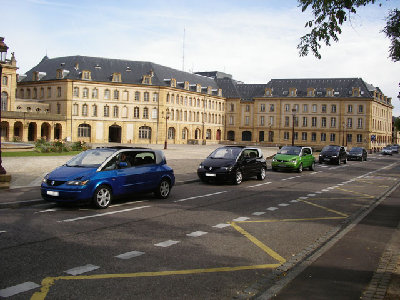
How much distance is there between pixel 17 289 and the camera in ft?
18.4

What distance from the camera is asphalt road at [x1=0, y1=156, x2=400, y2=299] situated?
586cm

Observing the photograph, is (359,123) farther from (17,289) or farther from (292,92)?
(17,289)

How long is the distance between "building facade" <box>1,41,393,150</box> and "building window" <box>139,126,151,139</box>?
0.19m

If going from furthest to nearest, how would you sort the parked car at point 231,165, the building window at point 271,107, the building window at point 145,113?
the building window at point 271,107, the building window at point 145,113, the parked car at point 231,165

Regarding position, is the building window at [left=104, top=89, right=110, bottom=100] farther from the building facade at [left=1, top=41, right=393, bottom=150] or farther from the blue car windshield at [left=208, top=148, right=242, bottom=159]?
the blue car windshield at [left=208, top=148, right=242, bottom=159]

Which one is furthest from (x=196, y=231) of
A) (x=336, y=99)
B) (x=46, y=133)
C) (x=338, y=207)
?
(x=336, y=99)

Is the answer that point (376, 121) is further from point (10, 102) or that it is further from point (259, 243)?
point (259, 243)

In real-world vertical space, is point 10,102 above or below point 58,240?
above

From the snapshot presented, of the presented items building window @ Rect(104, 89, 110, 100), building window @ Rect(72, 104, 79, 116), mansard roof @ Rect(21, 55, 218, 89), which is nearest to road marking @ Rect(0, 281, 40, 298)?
building window @ Rect(72, 104, 79, 116)

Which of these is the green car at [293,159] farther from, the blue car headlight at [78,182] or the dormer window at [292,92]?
the dormer window at [292,92]

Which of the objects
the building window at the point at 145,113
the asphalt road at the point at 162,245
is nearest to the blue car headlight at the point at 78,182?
the asphalt road at the point at 162,245

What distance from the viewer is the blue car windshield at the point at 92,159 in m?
12.7

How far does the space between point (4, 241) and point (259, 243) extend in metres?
4.87

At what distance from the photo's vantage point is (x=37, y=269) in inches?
255
